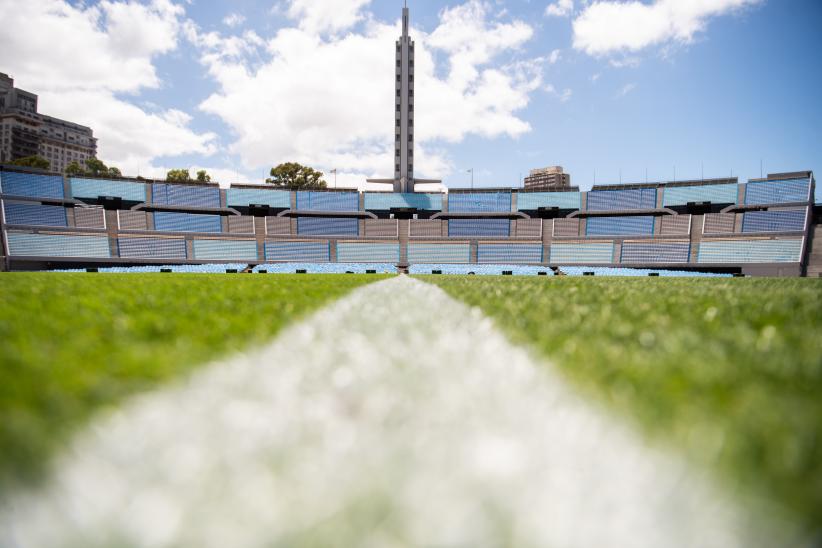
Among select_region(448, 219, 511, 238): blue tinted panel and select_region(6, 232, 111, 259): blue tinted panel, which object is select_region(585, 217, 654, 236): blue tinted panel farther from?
select_region(6, 232, 111, 259): blue tinted panel

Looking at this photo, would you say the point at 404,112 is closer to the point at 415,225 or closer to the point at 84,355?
the point at 415,225

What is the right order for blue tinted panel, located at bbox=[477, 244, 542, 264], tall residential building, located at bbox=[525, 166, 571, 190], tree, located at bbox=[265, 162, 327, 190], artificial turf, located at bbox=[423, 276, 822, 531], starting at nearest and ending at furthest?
artificial turf, located at bbox=[423, 276, 822, 531], blue tinted panel, located at bbox=[477, 244, 542, 264], tree, located at bbox=[265, 162, 327, 190], tall residential building, located at bbox=[525, 166, 571, 190]

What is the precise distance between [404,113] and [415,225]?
50.5 feet

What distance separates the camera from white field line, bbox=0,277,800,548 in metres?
0.73

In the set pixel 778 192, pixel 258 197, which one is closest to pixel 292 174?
pixel 258 197

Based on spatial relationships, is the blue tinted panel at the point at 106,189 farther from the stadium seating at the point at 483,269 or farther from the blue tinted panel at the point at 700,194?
the blue tinted panel at the point at 700,194

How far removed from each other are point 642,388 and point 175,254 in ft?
173

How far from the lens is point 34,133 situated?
366ft

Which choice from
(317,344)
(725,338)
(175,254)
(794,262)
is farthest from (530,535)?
(794,262)

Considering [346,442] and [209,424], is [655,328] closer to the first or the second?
[346,442]

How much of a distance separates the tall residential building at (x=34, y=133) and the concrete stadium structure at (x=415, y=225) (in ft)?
300

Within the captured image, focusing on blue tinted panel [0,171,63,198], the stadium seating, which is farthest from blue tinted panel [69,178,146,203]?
the stadium seating

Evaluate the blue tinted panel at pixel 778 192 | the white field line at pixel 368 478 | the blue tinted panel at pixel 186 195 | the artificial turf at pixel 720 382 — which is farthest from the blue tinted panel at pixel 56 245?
the blue tinted panel at pixel 778 192

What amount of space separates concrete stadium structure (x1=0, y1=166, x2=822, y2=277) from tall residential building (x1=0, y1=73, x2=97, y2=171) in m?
91.5
